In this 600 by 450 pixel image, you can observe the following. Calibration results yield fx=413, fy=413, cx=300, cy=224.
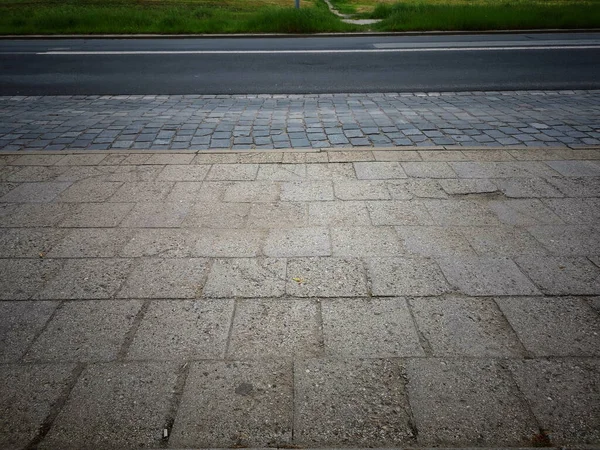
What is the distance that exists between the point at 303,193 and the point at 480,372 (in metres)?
2.73

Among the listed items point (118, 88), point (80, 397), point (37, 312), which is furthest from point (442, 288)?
point (118, 88)

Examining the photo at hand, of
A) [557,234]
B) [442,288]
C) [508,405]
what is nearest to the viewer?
[508,405]

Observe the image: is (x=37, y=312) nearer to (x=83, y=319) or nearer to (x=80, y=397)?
(x=83, y=319)

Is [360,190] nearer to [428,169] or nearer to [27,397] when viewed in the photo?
[428,169]

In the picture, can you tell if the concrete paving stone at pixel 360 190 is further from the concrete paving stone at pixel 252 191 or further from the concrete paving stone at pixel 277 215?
the concrete paving stone at pixel 252 191

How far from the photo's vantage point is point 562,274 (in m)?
3.25

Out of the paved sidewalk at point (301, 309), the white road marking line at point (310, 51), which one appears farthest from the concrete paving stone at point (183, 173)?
the white road marking line at point (310, 51)

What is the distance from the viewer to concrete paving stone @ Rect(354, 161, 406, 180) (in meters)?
4.96

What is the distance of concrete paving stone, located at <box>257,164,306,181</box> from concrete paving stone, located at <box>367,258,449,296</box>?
6.29 ft

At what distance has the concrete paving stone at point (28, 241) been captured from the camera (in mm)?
3629

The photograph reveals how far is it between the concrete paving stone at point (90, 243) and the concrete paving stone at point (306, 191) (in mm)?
1686

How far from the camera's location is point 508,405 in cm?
220

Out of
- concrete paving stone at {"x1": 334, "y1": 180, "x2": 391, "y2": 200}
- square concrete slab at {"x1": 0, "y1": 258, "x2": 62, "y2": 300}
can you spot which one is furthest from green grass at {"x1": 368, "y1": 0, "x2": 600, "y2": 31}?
square concrete slab at {"x1": 0, "y1": 258, "x2": 62, "y2": 300}

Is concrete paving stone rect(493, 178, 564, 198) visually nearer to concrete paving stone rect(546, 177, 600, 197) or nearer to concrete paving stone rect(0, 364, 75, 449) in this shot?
concrete paving stone rect(546, 177, 600, 197)
